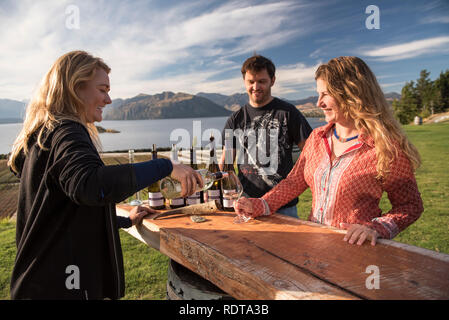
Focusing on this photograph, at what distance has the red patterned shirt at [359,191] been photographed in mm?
1790

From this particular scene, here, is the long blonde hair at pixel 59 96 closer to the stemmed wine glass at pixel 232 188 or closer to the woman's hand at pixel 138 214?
the woman's hand at pixel 138 214

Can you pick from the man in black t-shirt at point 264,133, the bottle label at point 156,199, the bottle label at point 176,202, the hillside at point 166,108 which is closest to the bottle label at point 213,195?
the bottle label at point 176,202

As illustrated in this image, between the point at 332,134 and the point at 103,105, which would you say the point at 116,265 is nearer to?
the point at 103,105

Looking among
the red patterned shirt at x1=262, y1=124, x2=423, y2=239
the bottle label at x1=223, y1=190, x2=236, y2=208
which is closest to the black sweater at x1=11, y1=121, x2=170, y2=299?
the bottle label at x1=223, y1=190, x2=236, y2=208

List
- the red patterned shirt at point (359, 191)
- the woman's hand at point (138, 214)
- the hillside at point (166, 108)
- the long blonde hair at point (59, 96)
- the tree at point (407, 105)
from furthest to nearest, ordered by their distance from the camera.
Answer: the hillside at point (166, 108), the tree at point (407, 105), the woman's hand at point (138, 214), the red patterned shirt at point (359, 191), the long blonde hair at point (59, 96)

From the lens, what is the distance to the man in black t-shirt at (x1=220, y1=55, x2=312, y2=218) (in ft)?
10.7

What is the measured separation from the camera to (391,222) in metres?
1.68

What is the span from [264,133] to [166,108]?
472 feet

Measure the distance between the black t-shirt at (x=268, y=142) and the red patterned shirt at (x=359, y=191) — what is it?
3.47 feet

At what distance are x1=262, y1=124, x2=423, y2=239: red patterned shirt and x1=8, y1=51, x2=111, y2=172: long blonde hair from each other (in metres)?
1.32

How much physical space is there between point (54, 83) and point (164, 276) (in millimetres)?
2858

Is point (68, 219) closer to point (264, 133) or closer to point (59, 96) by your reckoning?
point (59, 96)

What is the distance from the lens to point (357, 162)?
1908 millimetres

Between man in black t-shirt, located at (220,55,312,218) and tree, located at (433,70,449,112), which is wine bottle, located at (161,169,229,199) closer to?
man in black t-shirt, located at (220,55,312,218)
